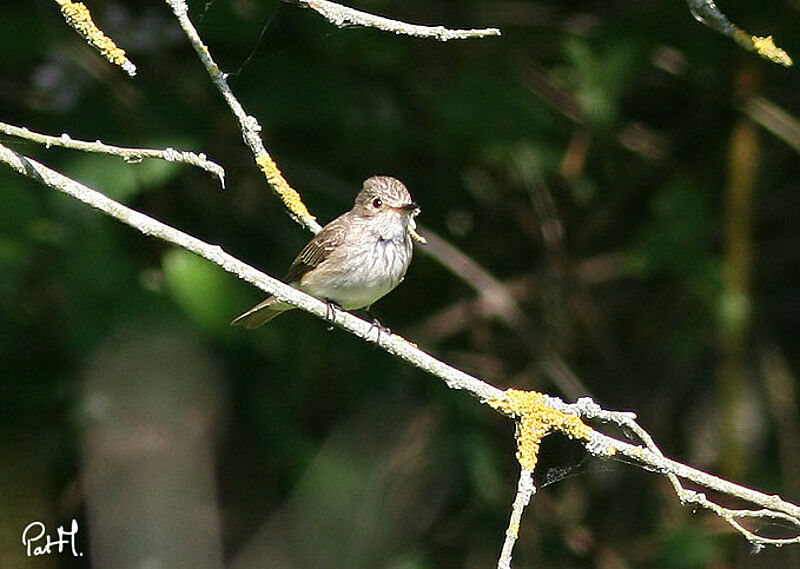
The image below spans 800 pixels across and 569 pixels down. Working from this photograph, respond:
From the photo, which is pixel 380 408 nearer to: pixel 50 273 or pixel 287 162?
pixel 287 162

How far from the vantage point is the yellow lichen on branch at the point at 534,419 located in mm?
2549

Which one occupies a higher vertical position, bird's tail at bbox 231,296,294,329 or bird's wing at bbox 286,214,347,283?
bird's wing at bbox 286,214,347,283

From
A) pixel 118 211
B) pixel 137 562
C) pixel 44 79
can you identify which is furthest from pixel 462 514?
pixel 118 211

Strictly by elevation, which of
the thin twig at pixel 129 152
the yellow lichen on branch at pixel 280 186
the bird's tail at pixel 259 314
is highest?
the bird's tail at pixel 259 314

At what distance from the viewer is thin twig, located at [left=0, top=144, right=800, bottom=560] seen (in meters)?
2.41

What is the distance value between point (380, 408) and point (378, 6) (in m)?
1.76

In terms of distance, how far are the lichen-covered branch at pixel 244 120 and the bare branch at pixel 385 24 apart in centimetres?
21

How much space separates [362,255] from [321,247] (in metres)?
0.21

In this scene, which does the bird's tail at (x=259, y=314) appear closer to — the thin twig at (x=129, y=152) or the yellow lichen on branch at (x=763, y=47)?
the thin twig at (x=129, y=152)

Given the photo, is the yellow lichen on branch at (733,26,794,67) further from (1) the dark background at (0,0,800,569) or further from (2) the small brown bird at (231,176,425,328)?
(1) the dark background at (0,0,800,569)

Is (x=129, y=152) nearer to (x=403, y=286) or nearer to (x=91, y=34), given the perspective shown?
(x=91, y=34)

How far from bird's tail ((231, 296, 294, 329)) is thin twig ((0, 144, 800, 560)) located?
148cm
